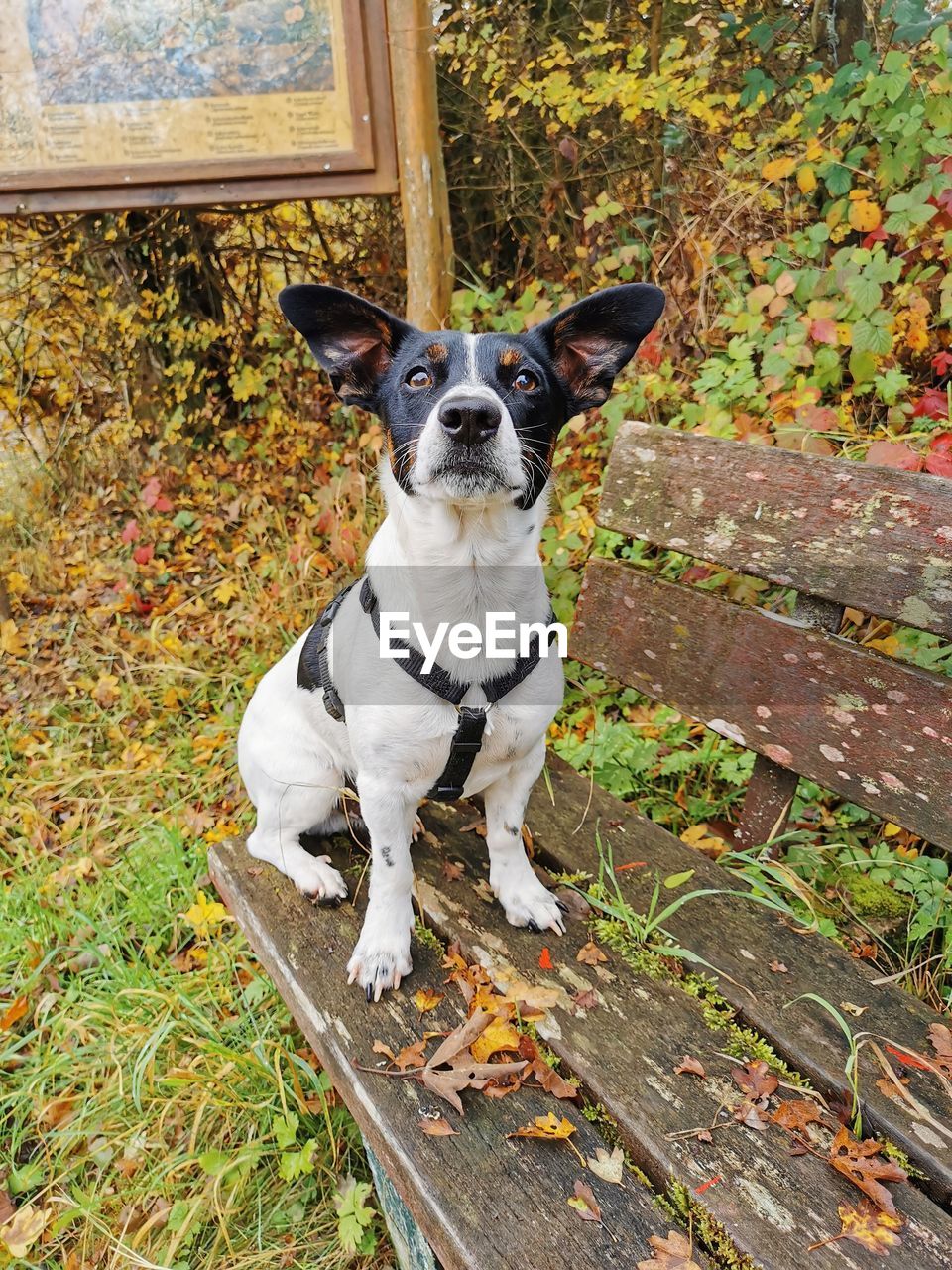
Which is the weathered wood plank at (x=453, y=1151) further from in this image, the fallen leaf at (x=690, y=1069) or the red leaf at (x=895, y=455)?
the red leaf at (x=895, y=455)

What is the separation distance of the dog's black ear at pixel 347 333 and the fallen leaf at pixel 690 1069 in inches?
62.2

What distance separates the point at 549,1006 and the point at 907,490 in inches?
50.5

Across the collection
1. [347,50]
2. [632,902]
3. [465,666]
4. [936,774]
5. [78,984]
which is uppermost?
[347,50]

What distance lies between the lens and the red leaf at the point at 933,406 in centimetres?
265

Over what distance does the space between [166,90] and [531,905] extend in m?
2.99

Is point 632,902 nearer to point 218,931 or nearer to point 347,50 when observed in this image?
point 218,931

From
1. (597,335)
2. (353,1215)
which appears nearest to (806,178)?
(597,335)

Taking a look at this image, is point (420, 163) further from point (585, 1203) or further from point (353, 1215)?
point (353, 1215)

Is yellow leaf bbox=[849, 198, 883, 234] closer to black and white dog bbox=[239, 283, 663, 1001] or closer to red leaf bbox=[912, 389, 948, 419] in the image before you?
red leaf bbox=[912, 389, 948, 419]

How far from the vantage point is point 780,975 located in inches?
62.4

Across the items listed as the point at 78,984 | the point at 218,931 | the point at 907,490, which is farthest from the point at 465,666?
the point at 78,984

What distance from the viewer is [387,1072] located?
1.41 metres

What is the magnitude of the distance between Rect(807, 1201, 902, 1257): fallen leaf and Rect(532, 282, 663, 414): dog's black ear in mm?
1617

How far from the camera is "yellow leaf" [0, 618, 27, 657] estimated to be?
13.3 ft
